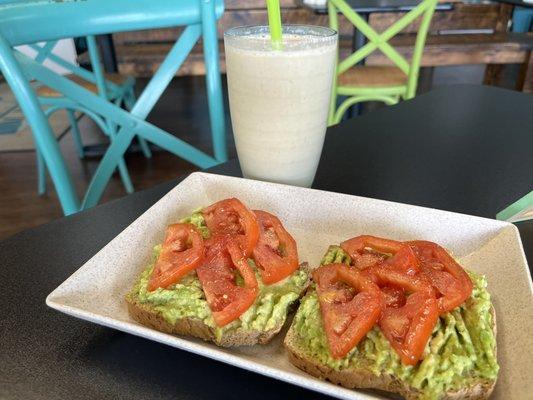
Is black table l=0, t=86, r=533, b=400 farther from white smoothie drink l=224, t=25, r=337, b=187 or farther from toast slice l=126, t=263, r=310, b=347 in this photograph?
white smoothie drink l=224, t=25, r=337, b=187

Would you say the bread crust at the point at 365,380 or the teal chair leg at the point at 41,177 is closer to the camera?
the bread crust at the point at 365,380

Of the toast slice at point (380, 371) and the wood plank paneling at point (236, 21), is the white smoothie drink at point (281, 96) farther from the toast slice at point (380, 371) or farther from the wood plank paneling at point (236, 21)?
the wood plank paneling at point (236, 21)

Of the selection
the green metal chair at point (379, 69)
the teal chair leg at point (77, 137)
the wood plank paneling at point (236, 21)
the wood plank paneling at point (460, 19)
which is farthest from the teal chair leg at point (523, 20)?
the teal chair leg at point (77, 137)

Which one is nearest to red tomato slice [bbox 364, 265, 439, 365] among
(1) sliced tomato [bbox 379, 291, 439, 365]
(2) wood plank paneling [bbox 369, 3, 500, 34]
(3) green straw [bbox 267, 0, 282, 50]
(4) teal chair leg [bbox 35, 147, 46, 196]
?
(1) sliced tomato [bbox 379, 291, 439, 365]

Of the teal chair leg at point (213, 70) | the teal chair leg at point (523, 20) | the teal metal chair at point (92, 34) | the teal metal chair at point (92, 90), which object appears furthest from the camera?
the teal chair leg at point (523, 20)

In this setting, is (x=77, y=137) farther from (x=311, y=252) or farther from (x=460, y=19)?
(x=460, y=19)

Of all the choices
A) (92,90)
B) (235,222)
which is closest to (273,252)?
(235,222)

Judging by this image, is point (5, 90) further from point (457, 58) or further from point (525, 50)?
point (525, 50)
